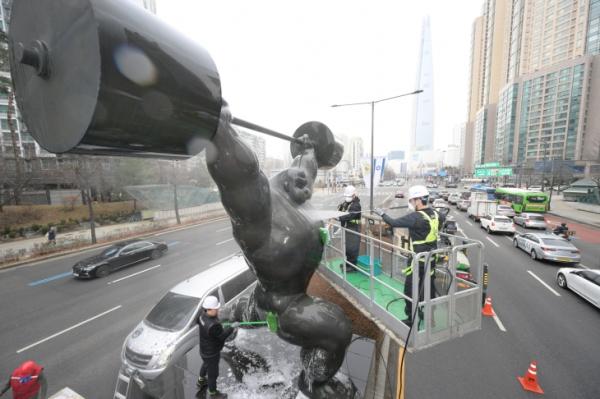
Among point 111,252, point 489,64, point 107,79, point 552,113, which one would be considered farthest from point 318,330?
point 489,64

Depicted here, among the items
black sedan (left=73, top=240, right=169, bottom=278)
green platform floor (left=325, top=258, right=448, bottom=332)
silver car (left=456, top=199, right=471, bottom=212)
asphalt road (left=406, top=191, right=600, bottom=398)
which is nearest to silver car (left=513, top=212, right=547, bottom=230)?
silver car (left=456, top=199, right=471, bottom=212)

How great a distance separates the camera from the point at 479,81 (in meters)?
98.4

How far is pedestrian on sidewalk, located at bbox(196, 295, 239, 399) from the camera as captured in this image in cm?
474

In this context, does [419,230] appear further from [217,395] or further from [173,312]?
[173,312]

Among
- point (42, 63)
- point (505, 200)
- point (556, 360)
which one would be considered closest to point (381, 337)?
point (556, 360)

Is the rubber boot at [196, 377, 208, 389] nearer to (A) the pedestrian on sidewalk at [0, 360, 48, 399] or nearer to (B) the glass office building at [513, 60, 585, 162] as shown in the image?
(A) the pedestrian on sidewalk at [0, 360, 48, 399]

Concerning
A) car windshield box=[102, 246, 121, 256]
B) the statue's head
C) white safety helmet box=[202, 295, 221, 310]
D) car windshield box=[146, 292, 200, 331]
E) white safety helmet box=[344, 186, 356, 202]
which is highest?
the statue's head

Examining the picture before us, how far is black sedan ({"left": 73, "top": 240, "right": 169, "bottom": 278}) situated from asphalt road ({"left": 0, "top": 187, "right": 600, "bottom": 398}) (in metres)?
0.43

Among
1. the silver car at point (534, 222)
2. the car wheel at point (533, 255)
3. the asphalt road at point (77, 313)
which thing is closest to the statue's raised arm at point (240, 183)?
the asphalt road at point (77, 313)

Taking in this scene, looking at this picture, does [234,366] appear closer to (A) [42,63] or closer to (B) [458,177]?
(A) [42,63]

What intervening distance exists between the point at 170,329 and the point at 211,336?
1.78m

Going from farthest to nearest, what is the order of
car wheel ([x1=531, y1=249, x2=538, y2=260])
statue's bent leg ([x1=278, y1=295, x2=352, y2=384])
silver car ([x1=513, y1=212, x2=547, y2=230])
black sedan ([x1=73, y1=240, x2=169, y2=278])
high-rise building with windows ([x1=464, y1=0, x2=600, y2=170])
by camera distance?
high-rise building with windows ([x1=464, y1=0, x2=600, y2=170])
silver car ([x1=513, y1=212, x2=547, y2=230])
car wheel ([x1=531, y1=249, x2=538, y2=260])
black sedan ([x1=73, y1=240, x2=169, y2=278])
statue's bent leg ([x1=278, y1=295, x2=352, y2=384])

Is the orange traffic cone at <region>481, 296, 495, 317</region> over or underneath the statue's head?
underneath

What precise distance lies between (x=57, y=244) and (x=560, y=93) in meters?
90.1
